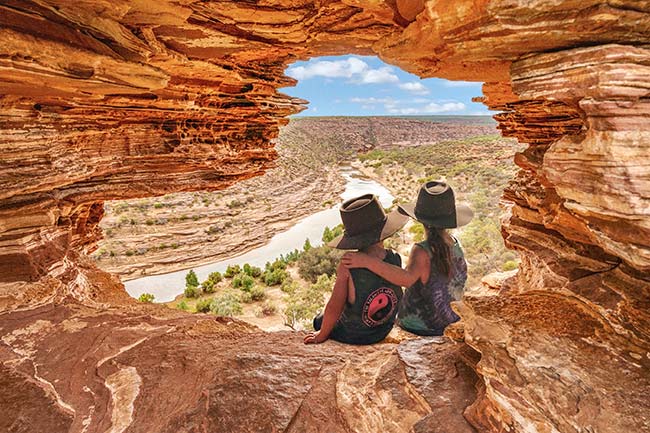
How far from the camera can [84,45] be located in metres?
4.03

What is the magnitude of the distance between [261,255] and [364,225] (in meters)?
16.4

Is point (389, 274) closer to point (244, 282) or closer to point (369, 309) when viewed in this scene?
point (369, 309)

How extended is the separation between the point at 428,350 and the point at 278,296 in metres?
11.8

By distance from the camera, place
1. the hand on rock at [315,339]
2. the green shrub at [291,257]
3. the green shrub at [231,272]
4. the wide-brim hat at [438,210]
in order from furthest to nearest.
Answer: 1. the green shrub at [291,257]
2. the green shrub at [231,272]
3. the wide-brim hat at [438,210]
4. the hand on rock at [315,339]

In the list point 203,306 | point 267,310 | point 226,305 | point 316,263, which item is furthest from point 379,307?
point 316,263

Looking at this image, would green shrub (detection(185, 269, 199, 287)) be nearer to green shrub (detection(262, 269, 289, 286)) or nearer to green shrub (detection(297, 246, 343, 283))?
green shrub (detection(262, 269, 289, 286))

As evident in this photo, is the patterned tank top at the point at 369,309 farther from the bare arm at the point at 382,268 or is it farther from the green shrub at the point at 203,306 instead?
the green shrub at the point at 203,306

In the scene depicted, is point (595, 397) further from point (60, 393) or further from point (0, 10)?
point (0, 10)

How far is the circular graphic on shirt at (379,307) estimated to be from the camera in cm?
383

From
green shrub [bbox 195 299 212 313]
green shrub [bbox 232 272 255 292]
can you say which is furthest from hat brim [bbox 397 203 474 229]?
green shrub [bbox 232 272 255 292]

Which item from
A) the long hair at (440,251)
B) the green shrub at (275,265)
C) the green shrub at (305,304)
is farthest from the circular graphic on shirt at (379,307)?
the green shrub at (275,265)

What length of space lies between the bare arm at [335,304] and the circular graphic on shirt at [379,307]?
25 centimetres

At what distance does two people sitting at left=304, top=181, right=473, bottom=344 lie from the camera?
3.75 meters

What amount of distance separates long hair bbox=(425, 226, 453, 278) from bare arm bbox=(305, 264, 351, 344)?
1.02m
